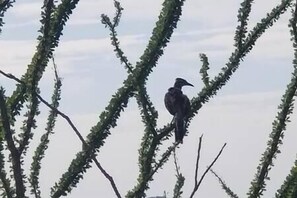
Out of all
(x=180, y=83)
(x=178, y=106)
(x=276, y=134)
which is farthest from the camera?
(x=180, y=83)

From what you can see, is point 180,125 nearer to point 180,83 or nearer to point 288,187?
point 288,187

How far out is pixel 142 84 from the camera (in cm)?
796

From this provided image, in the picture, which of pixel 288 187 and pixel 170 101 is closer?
pixel 288 187

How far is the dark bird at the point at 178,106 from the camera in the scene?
8711 millimetres

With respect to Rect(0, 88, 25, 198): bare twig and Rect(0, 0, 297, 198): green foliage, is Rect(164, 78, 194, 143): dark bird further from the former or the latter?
Rect(0, 88, 25, 198): bare twig

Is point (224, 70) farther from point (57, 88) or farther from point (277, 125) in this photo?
point (57, 88)

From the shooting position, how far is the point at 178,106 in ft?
33.1

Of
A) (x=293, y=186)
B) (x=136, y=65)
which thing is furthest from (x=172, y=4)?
(x=293, y=186)

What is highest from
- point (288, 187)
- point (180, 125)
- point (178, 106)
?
point (178, 106)

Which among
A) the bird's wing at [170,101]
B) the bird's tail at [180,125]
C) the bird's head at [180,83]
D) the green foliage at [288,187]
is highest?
the bird's head at [180,83]

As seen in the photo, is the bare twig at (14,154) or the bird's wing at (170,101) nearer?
the bare twig at (14,154)

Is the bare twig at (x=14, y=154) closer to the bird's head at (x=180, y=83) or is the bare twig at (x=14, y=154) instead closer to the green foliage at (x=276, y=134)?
the green foliage at (x=276, y=134)

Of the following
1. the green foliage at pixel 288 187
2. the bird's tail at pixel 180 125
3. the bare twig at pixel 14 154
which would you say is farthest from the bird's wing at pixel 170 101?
the bare twig at pixel 14 154

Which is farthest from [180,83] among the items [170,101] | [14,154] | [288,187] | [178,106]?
[14,154]
